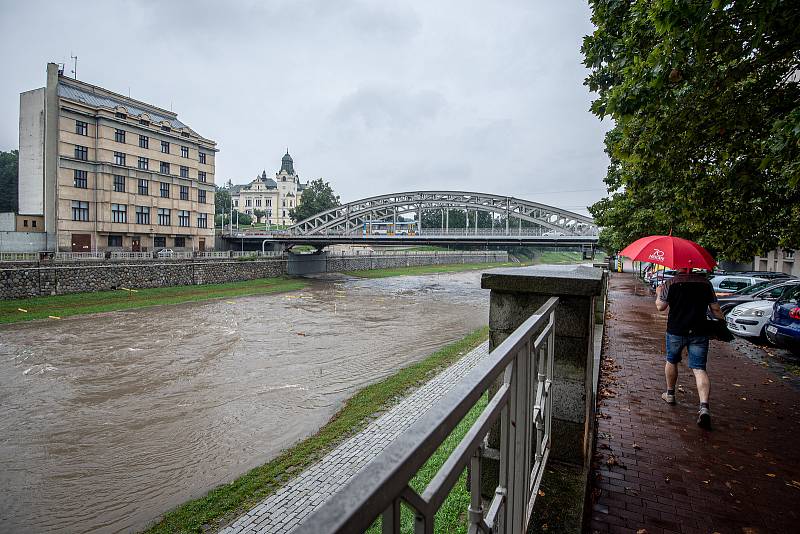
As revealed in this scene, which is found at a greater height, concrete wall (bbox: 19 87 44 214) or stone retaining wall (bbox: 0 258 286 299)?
concrete wall (bbox: 19 87 44 214)

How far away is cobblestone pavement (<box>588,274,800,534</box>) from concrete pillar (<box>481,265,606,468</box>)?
696mm

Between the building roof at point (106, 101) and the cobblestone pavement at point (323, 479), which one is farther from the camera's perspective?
the building roof at point (106, 101)

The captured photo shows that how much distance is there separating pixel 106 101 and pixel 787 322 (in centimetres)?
5272

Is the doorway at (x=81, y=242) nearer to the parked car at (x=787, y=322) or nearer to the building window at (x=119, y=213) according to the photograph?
the building window at (x=119, y=213)

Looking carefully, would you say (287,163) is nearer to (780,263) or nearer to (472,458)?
(780,263)

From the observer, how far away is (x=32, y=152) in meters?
39.6

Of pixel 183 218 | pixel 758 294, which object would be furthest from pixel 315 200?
pixel 758 294

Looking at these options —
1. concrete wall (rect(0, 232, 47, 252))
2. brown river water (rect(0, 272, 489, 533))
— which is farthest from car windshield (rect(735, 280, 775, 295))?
concrete wall (rect(0, 232, 47, 252))

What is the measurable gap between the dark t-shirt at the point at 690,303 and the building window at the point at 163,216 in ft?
158

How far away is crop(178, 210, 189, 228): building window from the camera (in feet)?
155

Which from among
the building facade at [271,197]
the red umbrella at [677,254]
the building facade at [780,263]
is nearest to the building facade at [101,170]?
the red umbrella at [677,254]

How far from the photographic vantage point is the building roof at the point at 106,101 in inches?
1574

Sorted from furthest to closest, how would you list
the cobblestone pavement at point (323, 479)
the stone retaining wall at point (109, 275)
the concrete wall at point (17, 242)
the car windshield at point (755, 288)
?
the concrete wall at point (17, 242) < the stone retaining wall at point (109, 275) < the car windshield at point (755, 288) < the cobblestone pavement at point (323, 479)

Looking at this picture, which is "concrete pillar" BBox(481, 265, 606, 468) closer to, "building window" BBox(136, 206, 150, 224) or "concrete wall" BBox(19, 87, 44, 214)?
"building window" BBox(136, 206, 150, 224)
